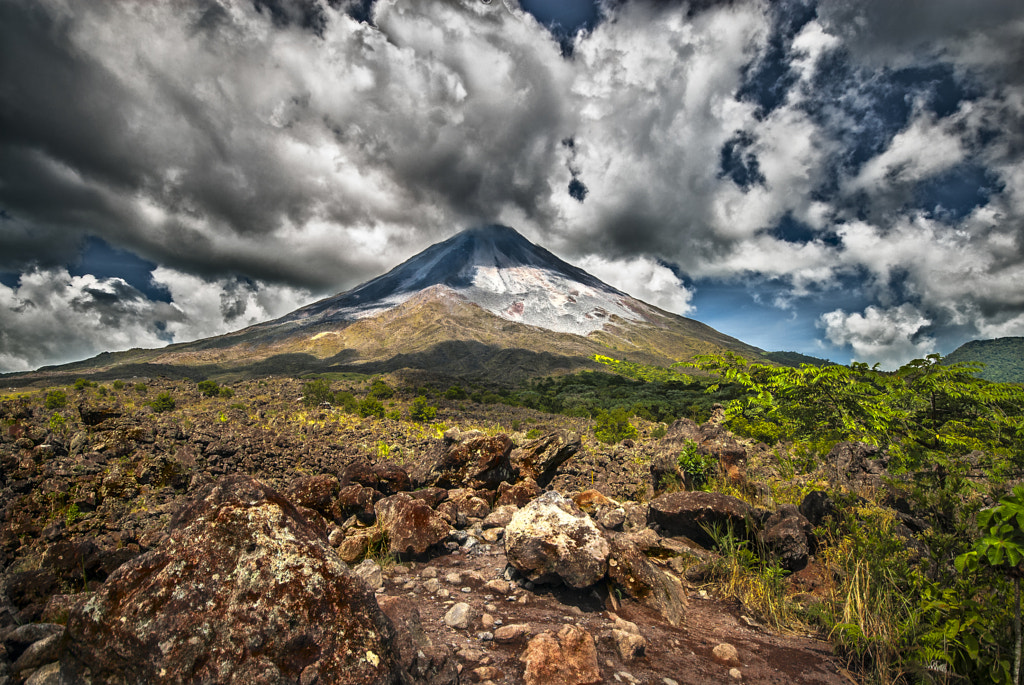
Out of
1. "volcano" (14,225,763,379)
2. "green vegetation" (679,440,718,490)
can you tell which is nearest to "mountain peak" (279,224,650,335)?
"volcano" (14,225,763,379)

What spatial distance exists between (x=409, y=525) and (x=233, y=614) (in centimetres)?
406

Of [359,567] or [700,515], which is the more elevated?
[700,515]

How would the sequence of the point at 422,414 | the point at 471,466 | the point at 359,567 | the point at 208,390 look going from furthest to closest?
the point at 208,390 → the point at 422,414 → the point at 471,466 → the point at 359,567

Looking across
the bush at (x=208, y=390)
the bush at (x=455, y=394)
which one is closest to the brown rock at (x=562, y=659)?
the bush at (x=208, y=390)

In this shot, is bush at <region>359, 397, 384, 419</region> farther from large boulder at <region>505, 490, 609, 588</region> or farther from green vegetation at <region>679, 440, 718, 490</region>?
large boulder at <region>505, 490, 609, 588</region>

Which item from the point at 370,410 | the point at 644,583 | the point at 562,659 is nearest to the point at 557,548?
the point at 644,583

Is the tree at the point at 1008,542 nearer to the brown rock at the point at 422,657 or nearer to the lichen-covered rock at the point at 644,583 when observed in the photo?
the lichen-covered rock at the point at 644,583

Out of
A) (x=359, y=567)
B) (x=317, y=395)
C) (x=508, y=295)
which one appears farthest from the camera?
(x=508, y=295)

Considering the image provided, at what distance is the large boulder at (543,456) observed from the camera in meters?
10.2

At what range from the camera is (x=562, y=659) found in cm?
331

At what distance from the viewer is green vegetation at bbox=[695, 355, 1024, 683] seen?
2.84 m

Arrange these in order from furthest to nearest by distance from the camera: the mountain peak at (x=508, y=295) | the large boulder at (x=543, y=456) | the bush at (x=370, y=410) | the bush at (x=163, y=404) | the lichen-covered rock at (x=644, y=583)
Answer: the mountain peak at (x=508, y=295)
the bush at (x=370, y=410)
the bush at (x=163, y=404)
the large boulder at (x=543, y=456)
the lichen-covered rock at (x=644, y=583)

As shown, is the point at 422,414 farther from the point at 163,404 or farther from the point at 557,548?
the point at 557,548

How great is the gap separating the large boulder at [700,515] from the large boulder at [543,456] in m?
3.49
